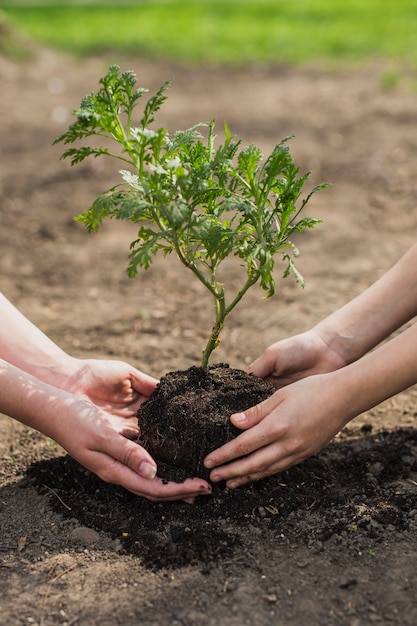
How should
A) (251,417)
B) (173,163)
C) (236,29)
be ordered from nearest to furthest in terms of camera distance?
(173,163) → (251,417) → (236,29)

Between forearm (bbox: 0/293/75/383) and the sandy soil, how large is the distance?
1.14ft

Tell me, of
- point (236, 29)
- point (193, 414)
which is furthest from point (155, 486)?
point (236, 29)

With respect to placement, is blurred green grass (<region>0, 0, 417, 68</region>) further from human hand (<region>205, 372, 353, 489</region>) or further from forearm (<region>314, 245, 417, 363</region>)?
human hand (<region>205, 372, 353, 489</region>)

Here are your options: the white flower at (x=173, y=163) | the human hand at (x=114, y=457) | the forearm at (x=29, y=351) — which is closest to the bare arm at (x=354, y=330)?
the human hand at (x=114, y=457)

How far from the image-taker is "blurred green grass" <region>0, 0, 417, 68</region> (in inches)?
411

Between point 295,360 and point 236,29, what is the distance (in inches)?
413

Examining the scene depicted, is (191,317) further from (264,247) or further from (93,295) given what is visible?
(264,247)

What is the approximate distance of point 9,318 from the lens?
3158mm

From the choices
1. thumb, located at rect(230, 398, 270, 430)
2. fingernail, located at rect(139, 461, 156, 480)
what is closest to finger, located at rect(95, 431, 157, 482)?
fingernail, located at rect(139, 461, 156, 480)

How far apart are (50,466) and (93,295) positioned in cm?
186

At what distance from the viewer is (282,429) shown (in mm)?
2525

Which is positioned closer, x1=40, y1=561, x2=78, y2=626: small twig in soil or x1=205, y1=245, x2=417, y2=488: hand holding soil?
x1=40, y1=561, x2=78, y2=626: small twig in soil

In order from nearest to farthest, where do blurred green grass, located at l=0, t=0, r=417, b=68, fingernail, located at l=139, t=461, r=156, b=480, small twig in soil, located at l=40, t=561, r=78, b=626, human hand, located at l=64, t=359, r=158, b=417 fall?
1. small twig in soil, located at l=40, t=561, r=78, b=626
2. fingernail, located at l=139, t=461, r=156, b=480
3. human hand, located at l=64, t=359, r=158, b=417
4. blurred green grass, located at l=0, t=0, r=417, b=68

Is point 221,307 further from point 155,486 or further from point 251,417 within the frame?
point 155,486
